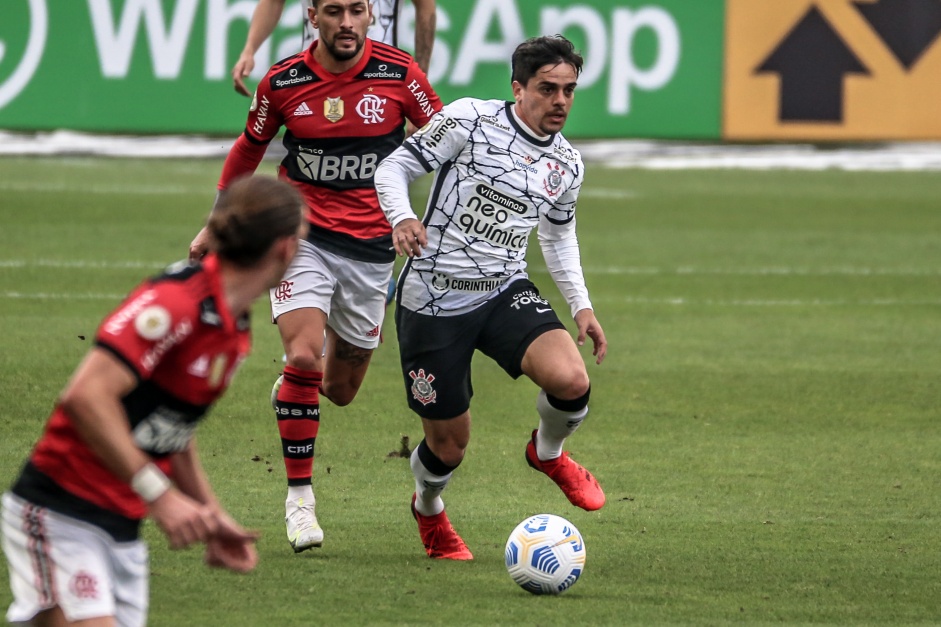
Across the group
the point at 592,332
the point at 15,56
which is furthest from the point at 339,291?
the point at 15,56

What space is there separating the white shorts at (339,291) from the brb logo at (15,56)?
39.2ft

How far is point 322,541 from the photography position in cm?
648

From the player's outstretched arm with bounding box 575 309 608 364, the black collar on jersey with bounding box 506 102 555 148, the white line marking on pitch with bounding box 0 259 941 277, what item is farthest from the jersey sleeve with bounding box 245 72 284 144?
the white line marking on pitch with bounding box 0 259 941 277

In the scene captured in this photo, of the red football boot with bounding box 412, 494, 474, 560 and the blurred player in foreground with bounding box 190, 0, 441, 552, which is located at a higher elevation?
the blurred player in foreground with bounding box 190, 0, 441, 552

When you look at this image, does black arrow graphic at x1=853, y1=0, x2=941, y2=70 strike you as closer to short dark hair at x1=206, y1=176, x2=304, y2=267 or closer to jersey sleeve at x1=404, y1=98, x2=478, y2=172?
jersey sleeve at x1=404, y1=98, x2=478, y2=172

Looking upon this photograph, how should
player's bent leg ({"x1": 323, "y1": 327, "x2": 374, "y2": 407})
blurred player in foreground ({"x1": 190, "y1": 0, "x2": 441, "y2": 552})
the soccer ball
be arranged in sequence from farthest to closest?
player's bent leg ({"x1": 323, "y1": 327, "x2": 374, "y2": 407}), blurred player in foreground ({"x1": 190, "y1": 0, "x2": 441, "y2": 552}), the soccer ball

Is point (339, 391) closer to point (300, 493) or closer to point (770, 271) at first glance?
point (300, 493)

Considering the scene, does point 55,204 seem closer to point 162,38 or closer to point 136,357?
point 162,38

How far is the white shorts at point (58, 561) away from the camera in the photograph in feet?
12.4

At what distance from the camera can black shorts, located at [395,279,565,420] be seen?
648cm

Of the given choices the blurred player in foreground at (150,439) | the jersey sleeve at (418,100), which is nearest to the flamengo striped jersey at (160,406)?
the blurred player in foreground at (150,439)

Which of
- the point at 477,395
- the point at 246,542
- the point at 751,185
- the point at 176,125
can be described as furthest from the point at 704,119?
the point at 246,542

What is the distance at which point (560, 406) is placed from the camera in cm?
661

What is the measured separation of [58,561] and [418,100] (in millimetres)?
3907
